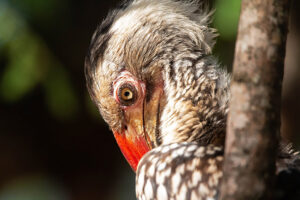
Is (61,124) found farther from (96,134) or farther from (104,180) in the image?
(104,180)

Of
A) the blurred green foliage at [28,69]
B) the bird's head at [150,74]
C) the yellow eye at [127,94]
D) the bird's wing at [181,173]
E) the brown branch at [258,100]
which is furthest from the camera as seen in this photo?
the blurred green foliage at [28,69]

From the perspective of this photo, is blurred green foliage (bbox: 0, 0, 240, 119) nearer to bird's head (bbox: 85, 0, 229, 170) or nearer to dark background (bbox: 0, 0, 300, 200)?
dark background (bbox: 0, 0, 300, 200)

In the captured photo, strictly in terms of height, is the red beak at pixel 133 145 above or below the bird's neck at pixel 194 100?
below

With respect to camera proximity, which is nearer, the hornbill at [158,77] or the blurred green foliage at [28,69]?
the hornbill at [158,77]

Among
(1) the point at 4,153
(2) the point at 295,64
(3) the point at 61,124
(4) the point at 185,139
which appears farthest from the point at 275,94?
(1) the point at 4,153

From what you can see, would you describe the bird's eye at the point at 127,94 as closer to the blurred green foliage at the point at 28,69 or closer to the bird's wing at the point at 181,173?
the bird's wing at the point at 181,173

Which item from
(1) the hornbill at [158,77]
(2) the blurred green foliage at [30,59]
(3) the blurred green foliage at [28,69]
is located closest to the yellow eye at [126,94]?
(1) the hornbill at [158,77]

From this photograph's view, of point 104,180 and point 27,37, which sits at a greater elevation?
point 27,37
